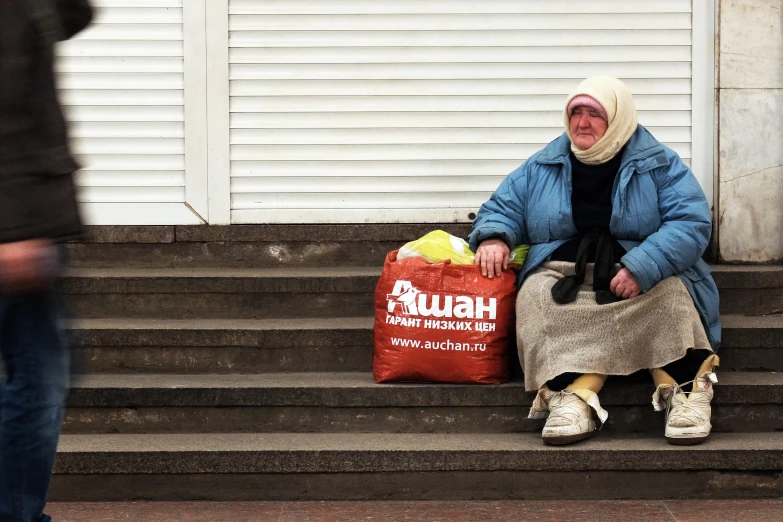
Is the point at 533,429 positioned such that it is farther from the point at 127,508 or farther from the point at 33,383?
the point at 33,383

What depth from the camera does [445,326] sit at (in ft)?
14.5

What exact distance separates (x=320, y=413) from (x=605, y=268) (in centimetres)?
129

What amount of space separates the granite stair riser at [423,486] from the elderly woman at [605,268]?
18cm

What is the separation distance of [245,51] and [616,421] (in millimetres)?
2714

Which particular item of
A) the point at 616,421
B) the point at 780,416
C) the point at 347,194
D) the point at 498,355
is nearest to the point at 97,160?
the point at 347,194

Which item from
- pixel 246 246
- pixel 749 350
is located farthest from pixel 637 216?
pixel 246 246

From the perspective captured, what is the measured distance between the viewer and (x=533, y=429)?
438cm

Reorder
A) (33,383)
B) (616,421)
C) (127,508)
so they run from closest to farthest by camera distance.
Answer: (33,383) → (127,508) → (616,421)

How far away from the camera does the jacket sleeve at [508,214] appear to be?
455cm

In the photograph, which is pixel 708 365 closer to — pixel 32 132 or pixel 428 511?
pixel 428 511

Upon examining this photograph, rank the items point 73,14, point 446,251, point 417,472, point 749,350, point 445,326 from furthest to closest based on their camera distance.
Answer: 1. point 749,350
2. point 446,251
3. point 445,326
4. point 417,472
5. point 73,14

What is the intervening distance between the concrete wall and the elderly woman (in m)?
1.17

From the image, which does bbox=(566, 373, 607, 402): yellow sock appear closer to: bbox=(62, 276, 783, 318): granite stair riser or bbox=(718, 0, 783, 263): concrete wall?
bbox=(62, 276, 783, 318): granite stair riser

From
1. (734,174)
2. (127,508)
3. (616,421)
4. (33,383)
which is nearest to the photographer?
(33,383)
